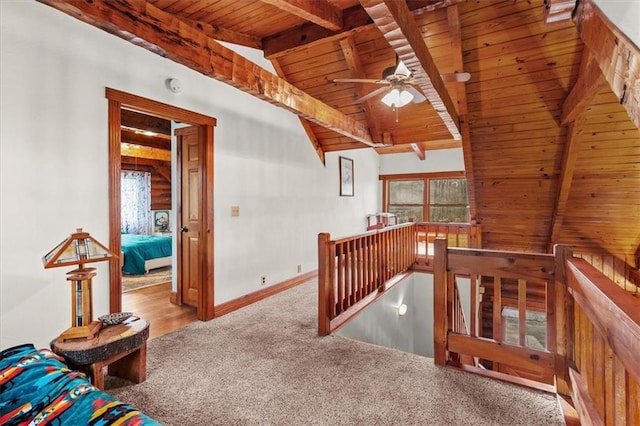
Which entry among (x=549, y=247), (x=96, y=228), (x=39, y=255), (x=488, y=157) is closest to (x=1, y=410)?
(x=39, y=255)

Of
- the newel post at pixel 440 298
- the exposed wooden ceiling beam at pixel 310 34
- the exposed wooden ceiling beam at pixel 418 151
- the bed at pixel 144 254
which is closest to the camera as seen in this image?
the newel post at pixel 440 298

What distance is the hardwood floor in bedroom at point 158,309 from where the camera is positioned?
132 inches

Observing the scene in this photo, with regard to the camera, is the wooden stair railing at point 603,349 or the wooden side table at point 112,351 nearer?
the wooden stair railing at point 603,349

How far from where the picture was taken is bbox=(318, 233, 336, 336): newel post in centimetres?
305

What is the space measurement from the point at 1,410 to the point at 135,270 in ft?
16.2

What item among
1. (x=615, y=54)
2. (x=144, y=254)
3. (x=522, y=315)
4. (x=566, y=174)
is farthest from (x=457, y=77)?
(x=144, y=254)

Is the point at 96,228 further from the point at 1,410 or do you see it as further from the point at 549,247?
the point at 549,247

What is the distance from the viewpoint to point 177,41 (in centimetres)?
215

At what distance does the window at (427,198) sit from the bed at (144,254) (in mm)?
5486

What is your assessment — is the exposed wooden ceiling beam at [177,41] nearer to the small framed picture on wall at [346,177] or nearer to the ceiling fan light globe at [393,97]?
the ceiling fan light globe at [393,97]

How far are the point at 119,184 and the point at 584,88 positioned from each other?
430 centimetres

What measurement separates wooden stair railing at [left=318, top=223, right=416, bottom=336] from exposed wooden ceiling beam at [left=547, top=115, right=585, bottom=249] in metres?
2.17

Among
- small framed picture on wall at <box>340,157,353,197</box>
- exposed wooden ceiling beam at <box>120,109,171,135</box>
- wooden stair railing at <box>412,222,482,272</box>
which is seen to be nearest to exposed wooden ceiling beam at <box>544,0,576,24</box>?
wooden stair railing at <box>412,222,482,272</box>

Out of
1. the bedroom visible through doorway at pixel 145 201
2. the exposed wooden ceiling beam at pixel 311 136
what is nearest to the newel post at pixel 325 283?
the bedroom visible through doorway at pixel 145 201
